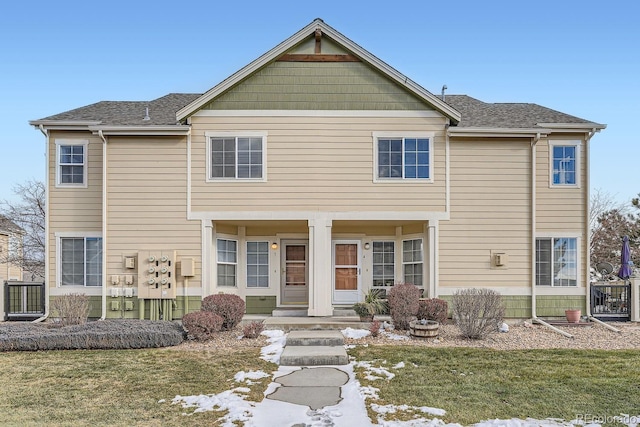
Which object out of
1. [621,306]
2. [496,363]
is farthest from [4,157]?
[621,306]

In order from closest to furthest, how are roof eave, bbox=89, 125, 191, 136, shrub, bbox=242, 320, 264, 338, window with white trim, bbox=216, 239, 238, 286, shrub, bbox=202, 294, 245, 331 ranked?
shrub, bbox=242, 320, 264, 338 < shrub, bbox=202, 294, 245, 331 < roof eave, bbox=89, 125, 191, 136 < window with white trim, bbox=216, 239, 238, 286

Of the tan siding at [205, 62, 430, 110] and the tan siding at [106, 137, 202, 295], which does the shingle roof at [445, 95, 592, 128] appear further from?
the tan siding at [106, 137, 202, 295]

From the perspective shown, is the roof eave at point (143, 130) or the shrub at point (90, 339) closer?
the shrub at point (90, 339)

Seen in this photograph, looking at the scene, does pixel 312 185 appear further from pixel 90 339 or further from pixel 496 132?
pixel 90 339

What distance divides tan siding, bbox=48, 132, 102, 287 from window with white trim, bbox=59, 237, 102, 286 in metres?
0.24

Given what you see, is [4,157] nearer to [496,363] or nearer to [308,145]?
[308,145]

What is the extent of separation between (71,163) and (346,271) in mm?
8191

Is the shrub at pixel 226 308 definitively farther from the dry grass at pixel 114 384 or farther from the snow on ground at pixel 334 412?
the snow on ground at pixel 334 412

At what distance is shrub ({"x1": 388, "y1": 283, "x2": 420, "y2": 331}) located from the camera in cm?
1039

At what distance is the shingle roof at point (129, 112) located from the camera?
40.9 ft

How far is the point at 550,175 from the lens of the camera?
12531 millimetres

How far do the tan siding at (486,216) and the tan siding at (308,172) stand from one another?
997 millimetres

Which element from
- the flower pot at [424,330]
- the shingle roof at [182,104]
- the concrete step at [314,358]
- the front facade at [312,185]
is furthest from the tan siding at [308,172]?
the concrete step at [314,358]

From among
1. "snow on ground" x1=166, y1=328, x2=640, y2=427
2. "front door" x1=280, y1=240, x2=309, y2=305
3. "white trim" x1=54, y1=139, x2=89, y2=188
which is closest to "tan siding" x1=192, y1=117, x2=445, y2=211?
"front door" x1=280, y1=240, x2=309, y2=305
